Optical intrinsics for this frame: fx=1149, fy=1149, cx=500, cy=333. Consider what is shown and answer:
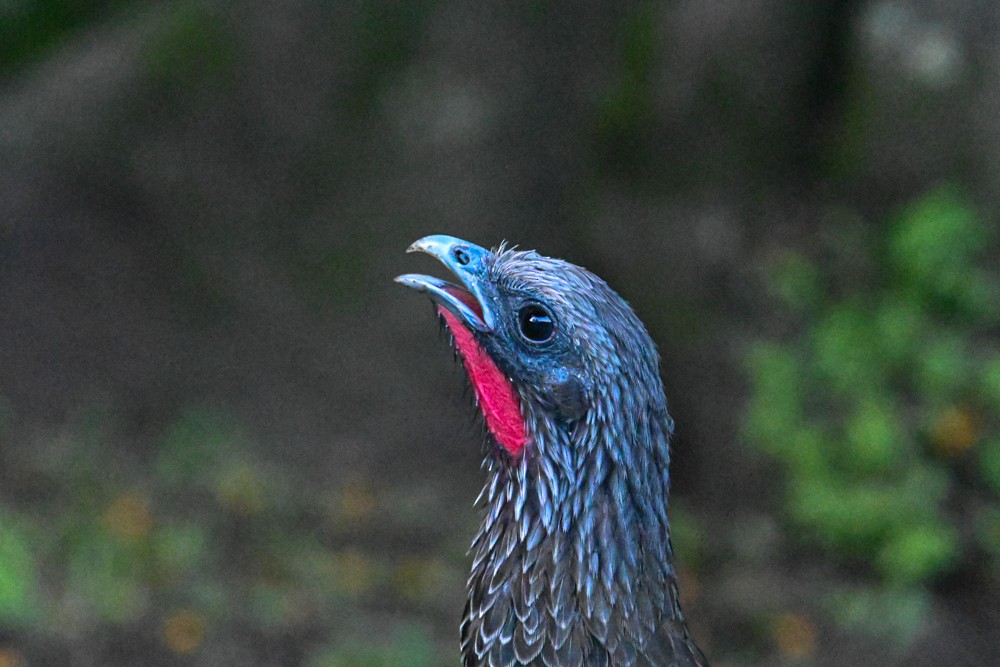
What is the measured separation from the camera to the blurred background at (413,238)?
5.96 metres

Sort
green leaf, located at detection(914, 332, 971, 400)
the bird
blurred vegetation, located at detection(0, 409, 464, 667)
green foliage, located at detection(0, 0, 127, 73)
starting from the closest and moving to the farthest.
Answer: the bird < blurred vegetation, located at detection(0, 409, 464, 667) < green leaf, located at detection(914, 332, 971, 400) < green foliage, located at detection(0, 0, 127, 73)

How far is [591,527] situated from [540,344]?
0.48 meters

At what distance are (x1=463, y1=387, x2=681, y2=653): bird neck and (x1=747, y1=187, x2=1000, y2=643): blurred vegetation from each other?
289 centimetres

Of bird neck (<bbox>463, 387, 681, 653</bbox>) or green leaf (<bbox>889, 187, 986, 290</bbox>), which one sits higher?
green leaf (<bbox>889, 187, 986, 290</bbox>)

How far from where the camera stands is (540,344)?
9.72ft

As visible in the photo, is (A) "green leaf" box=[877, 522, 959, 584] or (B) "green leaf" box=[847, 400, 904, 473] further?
(B) "green leaf" box=[847, 400, 904, 473]

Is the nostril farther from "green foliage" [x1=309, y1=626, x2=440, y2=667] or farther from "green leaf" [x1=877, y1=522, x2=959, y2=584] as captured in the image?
"green leaf" [x1=877, y1=522, x2=959, y2=584]

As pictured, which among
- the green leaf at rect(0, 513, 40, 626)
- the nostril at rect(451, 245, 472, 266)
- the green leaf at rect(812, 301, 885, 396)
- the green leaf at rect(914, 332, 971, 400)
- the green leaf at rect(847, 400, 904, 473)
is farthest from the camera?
the green leaf at rect(812, 301, 885, 396)

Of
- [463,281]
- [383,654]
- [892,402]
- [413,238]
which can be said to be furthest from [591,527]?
[413,238]

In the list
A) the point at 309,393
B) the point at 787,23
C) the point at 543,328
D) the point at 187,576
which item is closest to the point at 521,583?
the point at 543,328

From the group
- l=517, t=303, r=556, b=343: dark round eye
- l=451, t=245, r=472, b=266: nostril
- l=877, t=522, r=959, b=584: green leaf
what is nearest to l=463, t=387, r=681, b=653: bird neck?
l=517, t=303, r=556, b=343: dark round eye

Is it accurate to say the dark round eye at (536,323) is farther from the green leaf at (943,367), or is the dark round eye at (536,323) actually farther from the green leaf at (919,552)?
the green leaf at (943,367)

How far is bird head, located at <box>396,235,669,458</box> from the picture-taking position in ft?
9.53

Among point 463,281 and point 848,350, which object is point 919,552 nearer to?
point 848,350
